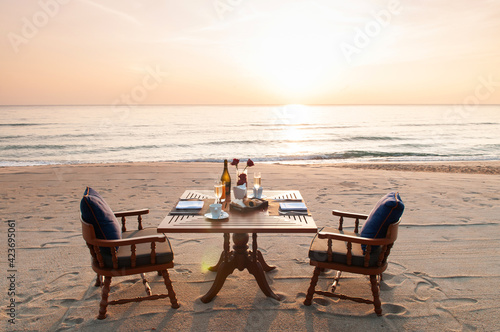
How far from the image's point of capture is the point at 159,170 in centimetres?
886

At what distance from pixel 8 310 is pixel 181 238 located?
1796mm

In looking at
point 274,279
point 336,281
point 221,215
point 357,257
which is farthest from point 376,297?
point 221,215

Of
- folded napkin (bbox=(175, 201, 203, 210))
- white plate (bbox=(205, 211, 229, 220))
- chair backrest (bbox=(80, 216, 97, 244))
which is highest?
folded napkin (bbox=(175, 201, 203, 210))

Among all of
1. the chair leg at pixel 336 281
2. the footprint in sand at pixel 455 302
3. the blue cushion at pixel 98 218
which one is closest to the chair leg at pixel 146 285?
the blue cushion at pixel 98 218

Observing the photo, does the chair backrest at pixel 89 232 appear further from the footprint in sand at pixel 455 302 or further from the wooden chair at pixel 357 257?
the footprint in sand at pixel 455 302

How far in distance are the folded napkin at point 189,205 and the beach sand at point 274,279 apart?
2.33 feet

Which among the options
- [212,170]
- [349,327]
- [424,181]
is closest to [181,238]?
[349,327]

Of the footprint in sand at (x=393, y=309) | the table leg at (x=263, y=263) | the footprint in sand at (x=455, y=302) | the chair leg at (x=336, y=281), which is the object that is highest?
the table leg at (x=263, y=263)

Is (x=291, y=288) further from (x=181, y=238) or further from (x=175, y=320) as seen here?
(x=181, y=238)

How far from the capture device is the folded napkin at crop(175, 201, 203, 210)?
2.86 m

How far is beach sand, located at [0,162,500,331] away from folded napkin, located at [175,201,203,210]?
71 centimetres

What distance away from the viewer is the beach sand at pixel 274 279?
2438 millimetres

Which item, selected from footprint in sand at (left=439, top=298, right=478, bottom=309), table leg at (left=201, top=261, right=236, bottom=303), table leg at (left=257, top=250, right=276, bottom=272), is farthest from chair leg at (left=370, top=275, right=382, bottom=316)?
table leg at (left=201, top=261, right=236, bottom=303)

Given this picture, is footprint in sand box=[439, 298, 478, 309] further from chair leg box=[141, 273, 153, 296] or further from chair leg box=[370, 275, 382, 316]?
chair leg box=[141, 273, 153, 296]
